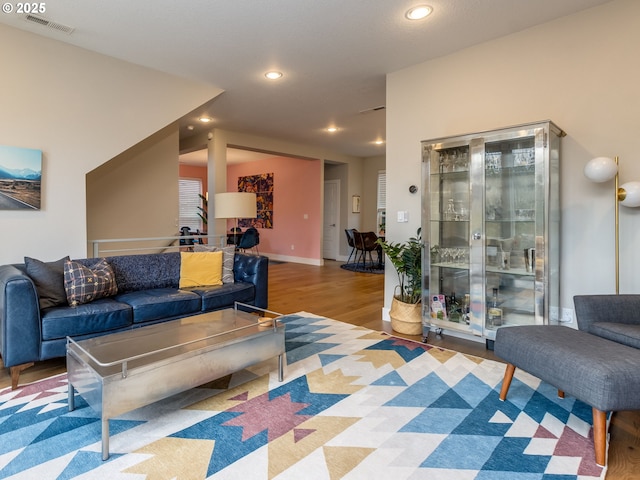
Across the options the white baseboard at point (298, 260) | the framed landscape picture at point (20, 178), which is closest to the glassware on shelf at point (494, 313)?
the framed landscape picture at point (20, 178)

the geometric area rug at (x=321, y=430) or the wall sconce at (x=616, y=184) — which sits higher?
the wall sconce at (x=616, y=184)

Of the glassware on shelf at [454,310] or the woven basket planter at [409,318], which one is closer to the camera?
the glassware on shelf at [454,310]

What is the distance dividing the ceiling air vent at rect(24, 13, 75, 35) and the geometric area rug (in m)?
2.72

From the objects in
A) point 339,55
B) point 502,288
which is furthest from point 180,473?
point 339,55

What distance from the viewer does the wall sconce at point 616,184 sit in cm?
238

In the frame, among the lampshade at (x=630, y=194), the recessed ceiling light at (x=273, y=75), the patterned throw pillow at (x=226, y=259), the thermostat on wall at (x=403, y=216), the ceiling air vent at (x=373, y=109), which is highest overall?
the ceiling air vent at (x=373, y=109)

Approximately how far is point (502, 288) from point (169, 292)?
2.86 meters

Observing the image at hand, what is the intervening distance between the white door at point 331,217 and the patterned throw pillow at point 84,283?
6668 mm

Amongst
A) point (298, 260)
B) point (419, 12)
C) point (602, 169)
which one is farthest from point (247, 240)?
point (602, 169)

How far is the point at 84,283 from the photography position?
A: 8.98 feet

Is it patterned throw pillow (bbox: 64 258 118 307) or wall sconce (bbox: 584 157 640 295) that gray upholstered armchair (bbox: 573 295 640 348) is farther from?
patterned throw pillow (bbox: 64 258 118 307)

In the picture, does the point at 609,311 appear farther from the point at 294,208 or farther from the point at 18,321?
the point at 294,208

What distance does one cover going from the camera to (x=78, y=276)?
8.96ft

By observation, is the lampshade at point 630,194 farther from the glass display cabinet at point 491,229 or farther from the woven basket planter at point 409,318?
the woven basket planter at point 409,318
